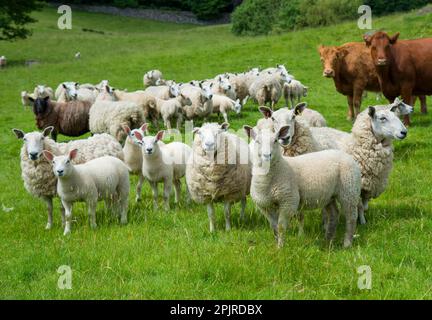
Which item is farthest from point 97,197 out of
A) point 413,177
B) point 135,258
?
point 413,177

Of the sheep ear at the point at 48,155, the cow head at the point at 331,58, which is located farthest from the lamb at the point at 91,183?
the cow head at the point at 331,58

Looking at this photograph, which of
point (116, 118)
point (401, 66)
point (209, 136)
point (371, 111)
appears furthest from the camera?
point (116, 118)

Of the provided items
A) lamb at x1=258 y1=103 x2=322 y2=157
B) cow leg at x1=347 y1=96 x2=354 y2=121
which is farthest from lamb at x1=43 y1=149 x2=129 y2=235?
cow leg at x1=347 y1=96 x2=354 y2=121

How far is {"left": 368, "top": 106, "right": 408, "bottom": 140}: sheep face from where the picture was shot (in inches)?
268

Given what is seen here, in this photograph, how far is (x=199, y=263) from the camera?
5.39 metres

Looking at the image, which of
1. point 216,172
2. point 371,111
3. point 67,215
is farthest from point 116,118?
point 371,111

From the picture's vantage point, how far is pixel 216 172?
6.87 metres

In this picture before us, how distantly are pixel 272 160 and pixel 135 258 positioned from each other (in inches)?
68.8

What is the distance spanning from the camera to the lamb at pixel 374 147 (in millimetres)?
6898

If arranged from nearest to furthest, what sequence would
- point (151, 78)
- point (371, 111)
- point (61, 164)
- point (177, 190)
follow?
point (61, 164) < point (371, 111) < point (177, 190) < point (151, 78)

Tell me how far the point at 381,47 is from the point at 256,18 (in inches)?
1662

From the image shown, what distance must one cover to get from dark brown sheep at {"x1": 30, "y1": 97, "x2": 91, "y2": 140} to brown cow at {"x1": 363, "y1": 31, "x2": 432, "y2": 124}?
272 inches

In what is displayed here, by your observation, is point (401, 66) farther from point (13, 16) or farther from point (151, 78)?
point (13, 16)
